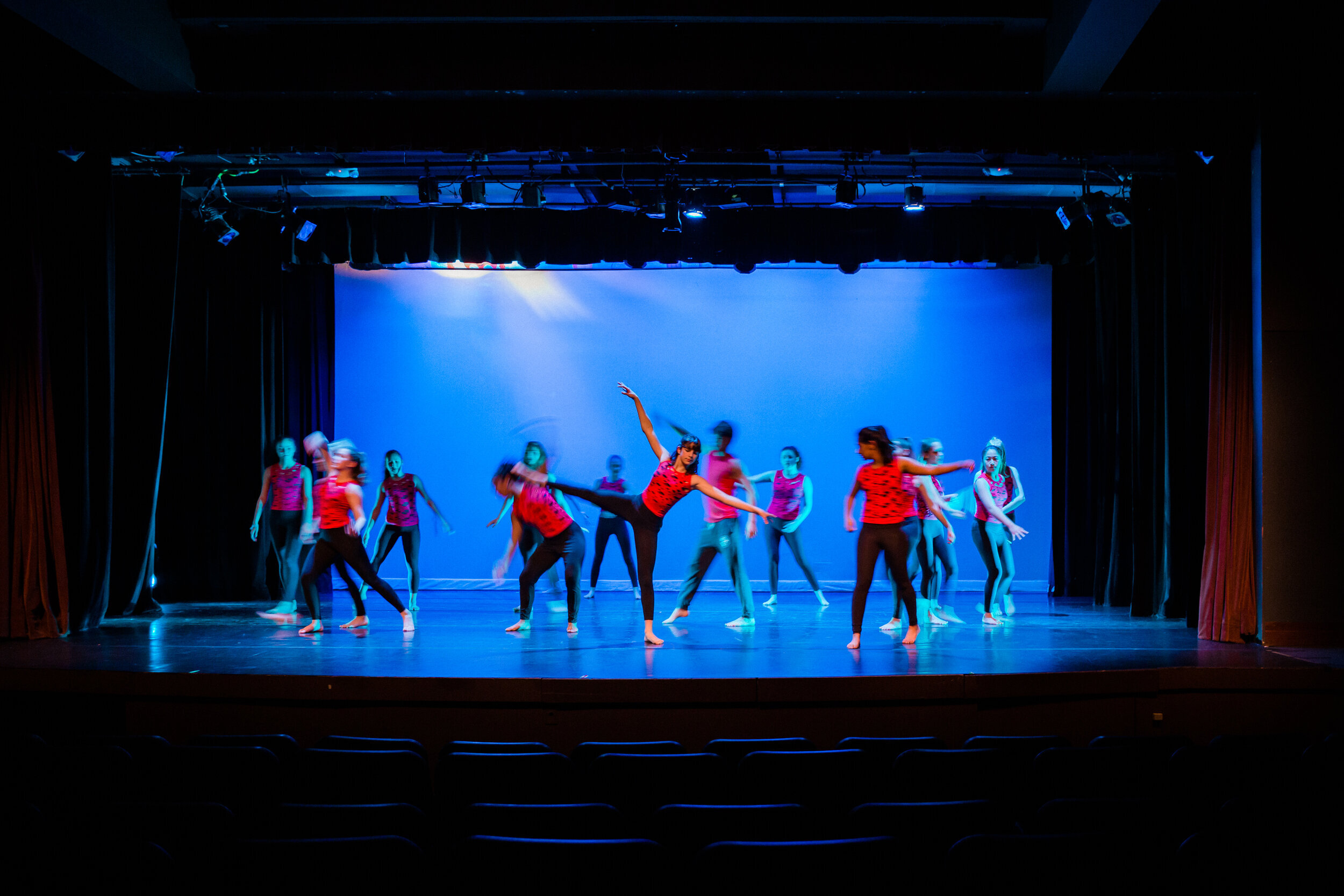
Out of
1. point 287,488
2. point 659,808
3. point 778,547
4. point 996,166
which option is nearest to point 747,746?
point 659,808

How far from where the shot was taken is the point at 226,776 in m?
3.15

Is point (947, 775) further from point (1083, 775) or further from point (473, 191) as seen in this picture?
point (473, 191)

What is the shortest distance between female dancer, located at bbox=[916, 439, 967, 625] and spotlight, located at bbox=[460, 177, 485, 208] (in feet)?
13.5

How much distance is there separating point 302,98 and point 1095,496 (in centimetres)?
806

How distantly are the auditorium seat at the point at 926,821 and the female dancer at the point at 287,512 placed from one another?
6190 mm

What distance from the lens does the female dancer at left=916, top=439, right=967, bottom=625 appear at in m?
6.59

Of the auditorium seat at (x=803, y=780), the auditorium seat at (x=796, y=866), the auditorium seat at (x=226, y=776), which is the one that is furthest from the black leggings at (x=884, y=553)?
the auditorium seat at (x=796, y=866)

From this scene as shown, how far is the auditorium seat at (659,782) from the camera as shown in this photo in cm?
302

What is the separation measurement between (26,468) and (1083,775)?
7248 millimetres

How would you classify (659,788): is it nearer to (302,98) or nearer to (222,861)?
(222,861)

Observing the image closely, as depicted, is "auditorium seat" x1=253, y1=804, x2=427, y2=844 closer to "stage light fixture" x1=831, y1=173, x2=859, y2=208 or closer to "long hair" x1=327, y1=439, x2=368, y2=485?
"long hair" x1=327, y1=439, x2=368, y2=485

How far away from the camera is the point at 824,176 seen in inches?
322

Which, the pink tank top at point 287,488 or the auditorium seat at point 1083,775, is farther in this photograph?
the pink tank top at point 287,488

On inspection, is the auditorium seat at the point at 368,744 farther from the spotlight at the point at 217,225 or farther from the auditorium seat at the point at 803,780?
the spotlight at the point at 217,225
